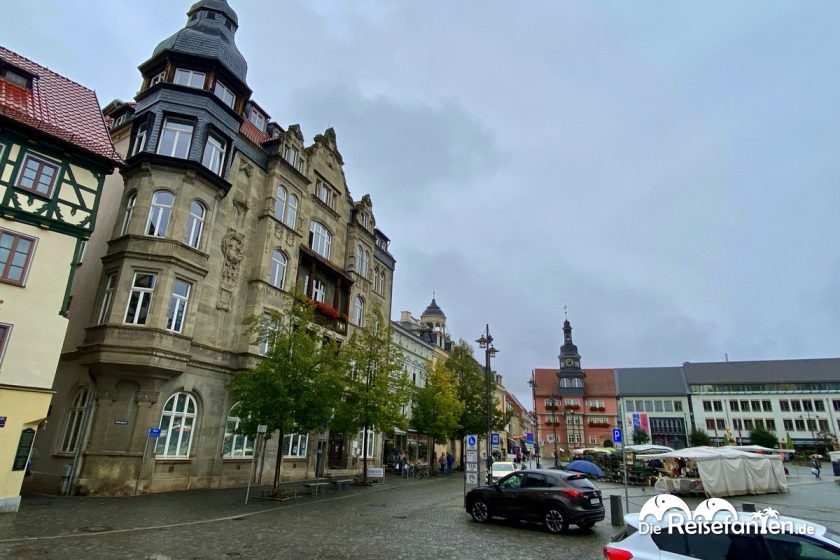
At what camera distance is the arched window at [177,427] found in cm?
2106

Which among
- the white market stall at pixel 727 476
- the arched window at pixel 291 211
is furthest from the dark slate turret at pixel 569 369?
the arched window at pixel 291 211

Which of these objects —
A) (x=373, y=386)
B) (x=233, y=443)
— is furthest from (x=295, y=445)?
(x=373, y=386)

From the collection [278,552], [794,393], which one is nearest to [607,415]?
[794,393]

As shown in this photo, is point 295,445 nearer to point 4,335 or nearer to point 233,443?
point 233,443

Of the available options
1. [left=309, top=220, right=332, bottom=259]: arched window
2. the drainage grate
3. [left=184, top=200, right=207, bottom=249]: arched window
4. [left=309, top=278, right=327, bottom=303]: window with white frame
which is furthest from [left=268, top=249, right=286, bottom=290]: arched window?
the drainage grate

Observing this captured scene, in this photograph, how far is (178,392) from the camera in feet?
71.8

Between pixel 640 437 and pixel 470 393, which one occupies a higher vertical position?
pixel 470 393

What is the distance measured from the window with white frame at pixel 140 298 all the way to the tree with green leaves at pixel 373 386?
357 inches

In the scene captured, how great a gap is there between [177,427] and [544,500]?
53.8 feet

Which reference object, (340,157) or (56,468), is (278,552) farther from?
(340,157)

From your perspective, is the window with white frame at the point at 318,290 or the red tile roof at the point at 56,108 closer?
the red tile roof at the point at 56,108

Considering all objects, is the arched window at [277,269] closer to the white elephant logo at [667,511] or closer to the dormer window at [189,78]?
the dormer window at [189,78]

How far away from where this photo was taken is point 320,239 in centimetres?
3309

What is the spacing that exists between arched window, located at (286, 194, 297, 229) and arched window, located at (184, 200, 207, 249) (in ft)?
19.9
